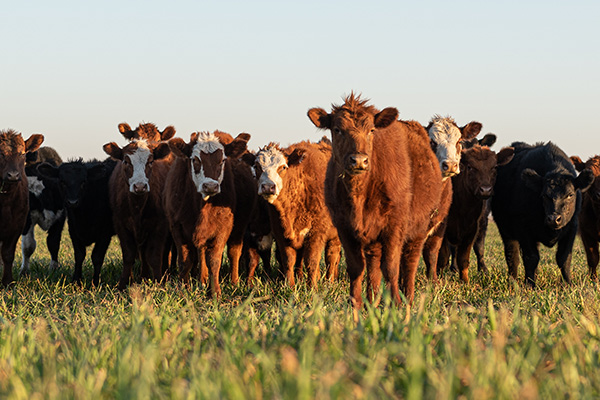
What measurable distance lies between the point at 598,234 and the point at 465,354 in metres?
8.04

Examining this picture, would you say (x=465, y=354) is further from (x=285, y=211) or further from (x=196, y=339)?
(x=285, y=211)

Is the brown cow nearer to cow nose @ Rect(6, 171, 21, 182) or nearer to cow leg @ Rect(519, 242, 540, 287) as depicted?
cow nose @ Rect(6, 171, 21, 182)

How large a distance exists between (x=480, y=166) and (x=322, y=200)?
2.36 meters

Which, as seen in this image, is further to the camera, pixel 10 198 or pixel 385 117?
pixel 10 198

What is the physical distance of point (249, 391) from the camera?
8.85 ft

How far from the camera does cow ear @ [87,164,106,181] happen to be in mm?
10797

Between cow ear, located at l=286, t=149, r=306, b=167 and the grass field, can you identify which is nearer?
the grass field

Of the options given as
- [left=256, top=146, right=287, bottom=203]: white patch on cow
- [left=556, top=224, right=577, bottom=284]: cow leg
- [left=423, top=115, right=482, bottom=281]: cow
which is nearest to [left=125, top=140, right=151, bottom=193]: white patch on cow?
[left=256, top=146, right=287, bottom=203]: white patch on cow

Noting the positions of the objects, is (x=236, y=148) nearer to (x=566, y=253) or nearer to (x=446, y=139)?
(x=446, y=139)

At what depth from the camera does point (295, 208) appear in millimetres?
9258

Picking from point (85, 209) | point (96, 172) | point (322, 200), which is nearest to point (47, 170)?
point (96, 172)

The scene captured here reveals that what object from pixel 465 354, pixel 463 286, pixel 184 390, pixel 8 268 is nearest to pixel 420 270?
pixel 463 286

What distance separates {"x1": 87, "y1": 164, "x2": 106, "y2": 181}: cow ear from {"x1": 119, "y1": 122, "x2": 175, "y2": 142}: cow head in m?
1.10

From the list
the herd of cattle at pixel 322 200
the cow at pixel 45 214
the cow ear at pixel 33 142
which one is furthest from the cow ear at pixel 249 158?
the cow at pixel 45 214
